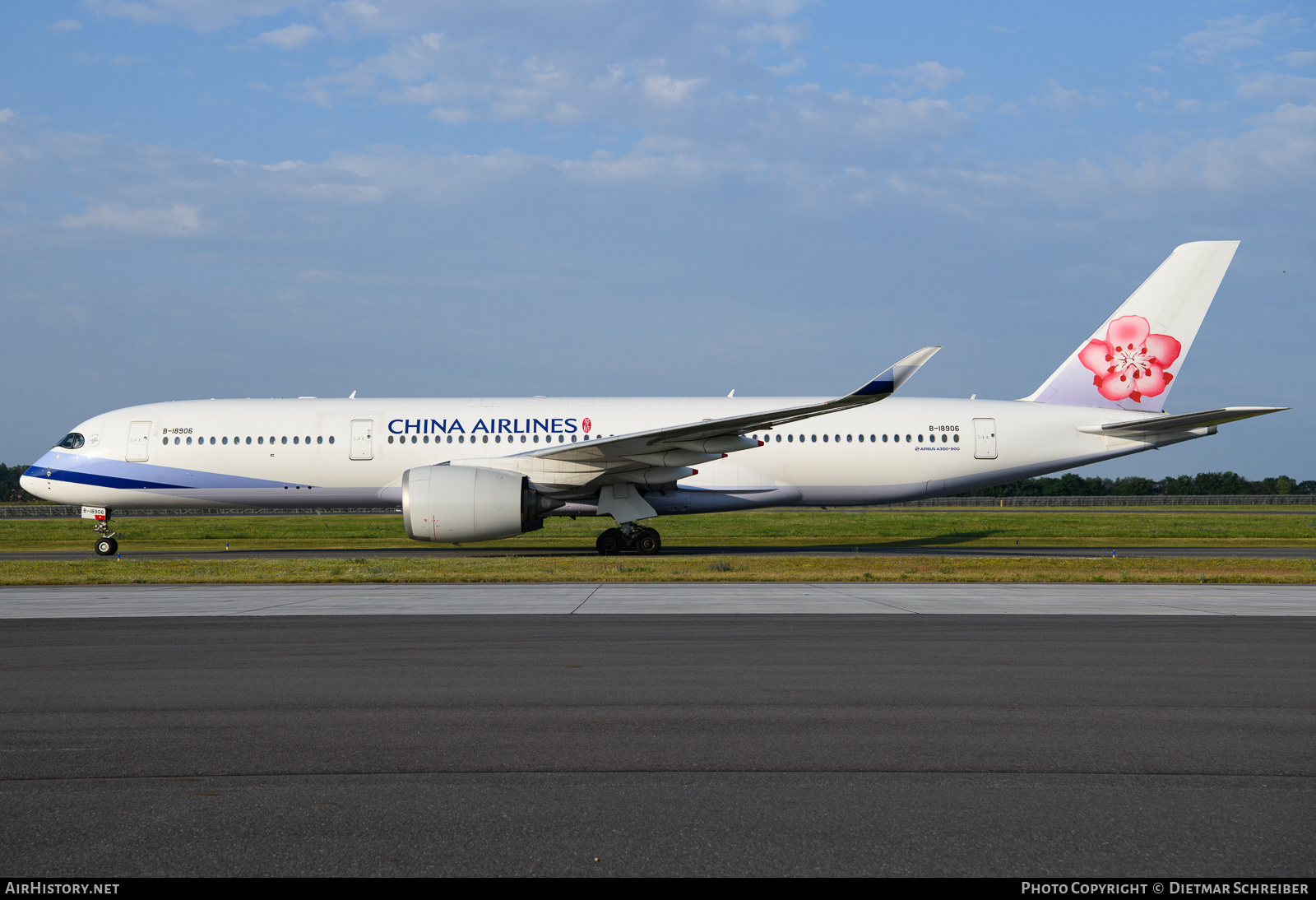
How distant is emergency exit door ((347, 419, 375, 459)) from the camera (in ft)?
71.7

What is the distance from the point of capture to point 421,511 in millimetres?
18234

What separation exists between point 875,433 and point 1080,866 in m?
19.5

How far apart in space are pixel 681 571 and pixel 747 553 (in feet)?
18.4

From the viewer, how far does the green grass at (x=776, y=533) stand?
26.6 m

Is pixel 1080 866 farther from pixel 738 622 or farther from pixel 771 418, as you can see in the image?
pixel 771 418

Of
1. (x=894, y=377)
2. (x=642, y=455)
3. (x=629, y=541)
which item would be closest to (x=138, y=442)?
(x=629, y=541)

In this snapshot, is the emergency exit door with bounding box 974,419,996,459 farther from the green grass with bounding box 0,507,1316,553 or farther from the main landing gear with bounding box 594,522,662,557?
the main landing gear with bounding box 594,522,662,557

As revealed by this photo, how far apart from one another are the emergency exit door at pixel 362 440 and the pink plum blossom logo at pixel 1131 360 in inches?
708

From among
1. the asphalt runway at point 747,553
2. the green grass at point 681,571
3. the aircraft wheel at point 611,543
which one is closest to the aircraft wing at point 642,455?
the aircraft wheel at point 611,543

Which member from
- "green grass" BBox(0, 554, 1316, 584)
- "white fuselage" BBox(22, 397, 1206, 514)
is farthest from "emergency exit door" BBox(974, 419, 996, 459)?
"green grass" BBox(0, 554, 1316, 584)

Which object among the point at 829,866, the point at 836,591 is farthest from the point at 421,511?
the point at 829,866

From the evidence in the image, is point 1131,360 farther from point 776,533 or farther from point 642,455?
point 642,455

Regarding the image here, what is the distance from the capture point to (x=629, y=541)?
68.7ft

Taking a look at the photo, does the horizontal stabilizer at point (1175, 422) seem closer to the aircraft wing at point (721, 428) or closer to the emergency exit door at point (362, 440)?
the aircraft wing at point (721, 428)
